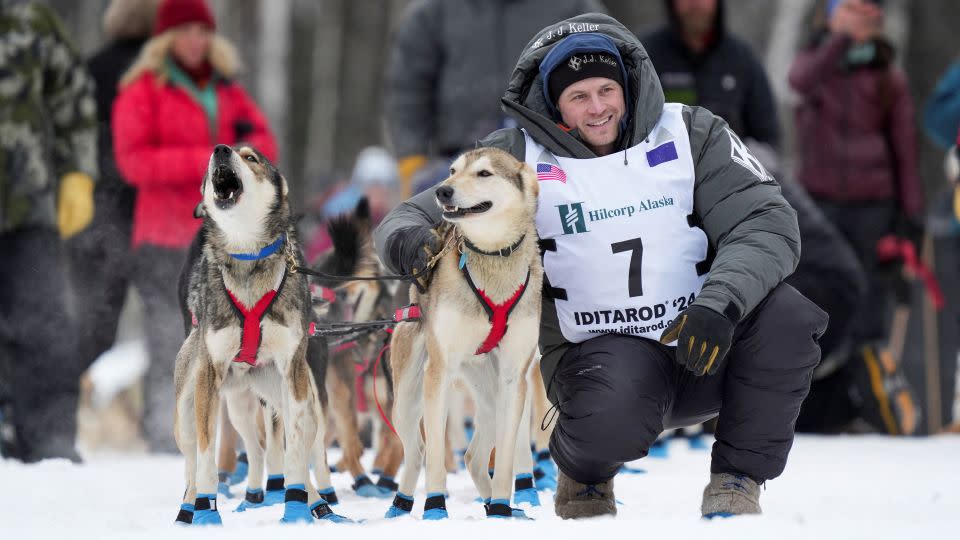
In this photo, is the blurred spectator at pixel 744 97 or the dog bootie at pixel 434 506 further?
the blurred spectator at pixel 744 97

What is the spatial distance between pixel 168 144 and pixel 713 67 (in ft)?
8.83

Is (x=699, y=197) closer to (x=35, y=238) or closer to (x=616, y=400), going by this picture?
(x=616, y=400)

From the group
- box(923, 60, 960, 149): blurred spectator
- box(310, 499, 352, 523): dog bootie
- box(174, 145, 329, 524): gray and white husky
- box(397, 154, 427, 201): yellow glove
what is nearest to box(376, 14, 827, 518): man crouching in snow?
box(174, 145, 329, 524): gray and white husky

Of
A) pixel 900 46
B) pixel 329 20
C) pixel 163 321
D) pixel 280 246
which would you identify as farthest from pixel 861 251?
pixel 329 20

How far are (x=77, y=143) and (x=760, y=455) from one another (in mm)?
3726

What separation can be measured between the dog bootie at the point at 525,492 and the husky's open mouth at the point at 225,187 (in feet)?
4.07

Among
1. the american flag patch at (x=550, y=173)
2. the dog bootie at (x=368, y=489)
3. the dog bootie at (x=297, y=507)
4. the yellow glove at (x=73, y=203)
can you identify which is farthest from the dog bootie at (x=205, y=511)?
the yellow glove at (x=73, y=203)

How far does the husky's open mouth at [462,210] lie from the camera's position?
326 cm

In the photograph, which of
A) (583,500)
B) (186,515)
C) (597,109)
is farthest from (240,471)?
(597,109)

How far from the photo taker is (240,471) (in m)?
4.48

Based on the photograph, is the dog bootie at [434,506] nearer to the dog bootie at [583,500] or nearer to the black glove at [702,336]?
the dog bootie at [583,500]

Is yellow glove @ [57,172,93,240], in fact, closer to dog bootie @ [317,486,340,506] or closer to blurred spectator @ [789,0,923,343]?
dog bootie @ [317,486,340,506]

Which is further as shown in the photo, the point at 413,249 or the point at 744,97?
the point at 744,97

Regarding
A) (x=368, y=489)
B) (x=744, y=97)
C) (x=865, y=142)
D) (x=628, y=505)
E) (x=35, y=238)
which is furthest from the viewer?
(x=865, y=142)
